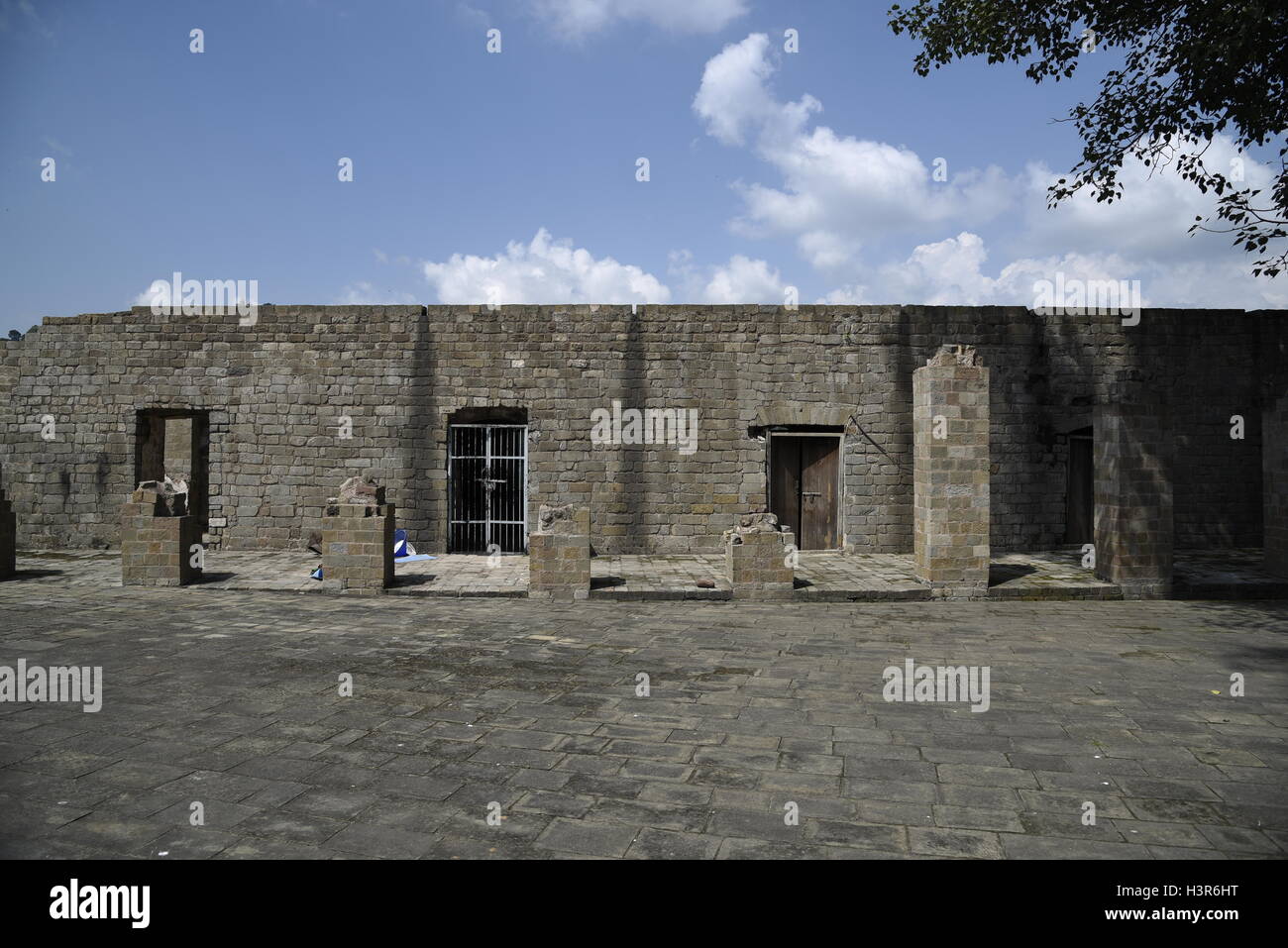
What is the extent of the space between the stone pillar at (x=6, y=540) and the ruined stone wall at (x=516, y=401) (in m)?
2.51

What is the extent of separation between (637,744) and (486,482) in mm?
8827

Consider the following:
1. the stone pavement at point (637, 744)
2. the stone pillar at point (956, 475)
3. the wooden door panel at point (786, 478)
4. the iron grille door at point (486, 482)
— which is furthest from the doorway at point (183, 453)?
the stone pillar at point (956, 475)

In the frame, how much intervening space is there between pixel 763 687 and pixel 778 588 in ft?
11.9

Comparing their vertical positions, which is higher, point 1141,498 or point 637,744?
point 1141,498

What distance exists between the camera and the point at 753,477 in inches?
483

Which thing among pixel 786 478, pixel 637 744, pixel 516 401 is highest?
pixel 516 401

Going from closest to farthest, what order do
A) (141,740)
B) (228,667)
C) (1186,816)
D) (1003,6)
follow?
(1186,816) → (141,740) → (228,667) → (1003,6)

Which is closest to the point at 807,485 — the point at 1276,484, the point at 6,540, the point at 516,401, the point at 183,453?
the point at 516,401

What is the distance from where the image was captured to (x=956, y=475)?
29.5ft

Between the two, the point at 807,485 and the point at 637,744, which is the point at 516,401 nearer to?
the point at 807,485

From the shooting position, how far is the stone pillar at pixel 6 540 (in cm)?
975

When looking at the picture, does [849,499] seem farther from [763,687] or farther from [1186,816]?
[1186,816]

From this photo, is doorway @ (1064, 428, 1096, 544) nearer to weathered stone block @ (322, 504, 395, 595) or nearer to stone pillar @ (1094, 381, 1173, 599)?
stone pillar @ (1094, 381, 1173, 599)

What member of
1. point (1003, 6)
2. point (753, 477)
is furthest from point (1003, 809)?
point (1003, 6)
